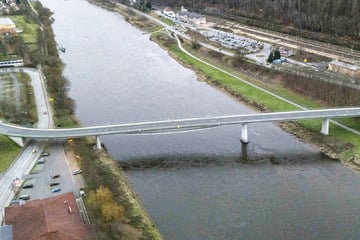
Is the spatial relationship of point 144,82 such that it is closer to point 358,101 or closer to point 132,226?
point 358,101

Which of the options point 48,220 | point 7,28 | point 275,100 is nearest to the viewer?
point 48,220

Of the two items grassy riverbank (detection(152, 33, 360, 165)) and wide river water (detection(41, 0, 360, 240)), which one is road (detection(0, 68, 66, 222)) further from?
grassy riverbank (detection(152, 33, 360, 165))

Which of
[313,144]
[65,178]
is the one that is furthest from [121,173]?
[313,144]

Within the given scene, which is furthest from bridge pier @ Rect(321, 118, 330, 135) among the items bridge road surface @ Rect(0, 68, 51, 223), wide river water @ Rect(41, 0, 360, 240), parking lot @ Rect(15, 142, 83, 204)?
bridge road surface @ Rect(0, 68, 51, 223)

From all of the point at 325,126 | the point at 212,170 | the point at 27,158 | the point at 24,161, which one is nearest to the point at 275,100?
the point at 325,126

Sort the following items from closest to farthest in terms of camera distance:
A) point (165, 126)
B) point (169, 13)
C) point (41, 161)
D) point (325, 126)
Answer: point (41, 161) → point (165, 126) → point (325, 126) → point (169, 13)

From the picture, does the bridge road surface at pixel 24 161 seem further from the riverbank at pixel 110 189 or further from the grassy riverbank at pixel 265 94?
the grassy riverbank at pixel 265 94

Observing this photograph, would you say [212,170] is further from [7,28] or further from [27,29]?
[27,29]
